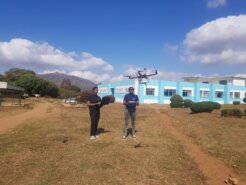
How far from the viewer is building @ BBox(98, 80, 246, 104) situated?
57.7 m

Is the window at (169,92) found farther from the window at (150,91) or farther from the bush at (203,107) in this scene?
the bush at (203,107)

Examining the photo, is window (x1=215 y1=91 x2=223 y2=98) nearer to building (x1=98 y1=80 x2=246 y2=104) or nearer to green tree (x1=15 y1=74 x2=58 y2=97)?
building (x1=98 y1=80 x2=246 y2=104)

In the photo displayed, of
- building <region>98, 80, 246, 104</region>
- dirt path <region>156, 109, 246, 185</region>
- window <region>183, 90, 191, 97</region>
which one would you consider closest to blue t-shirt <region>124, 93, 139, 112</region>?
dirt path <region>156, 109, 246, 185</region>

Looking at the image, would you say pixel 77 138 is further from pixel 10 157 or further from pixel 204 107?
pixel 204 107

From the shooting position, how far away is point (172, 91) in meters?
60.7

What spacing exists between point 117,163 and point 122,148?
2146mm

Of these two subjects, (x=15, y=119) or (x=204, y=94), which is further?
(x=204, y=94)

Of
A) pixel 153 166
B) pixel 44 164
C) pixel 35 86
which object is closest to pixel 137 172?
pixel 153 166

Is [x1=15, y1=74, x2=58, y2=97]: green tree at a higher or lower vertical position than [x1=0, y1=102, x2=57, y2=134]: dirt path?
higher

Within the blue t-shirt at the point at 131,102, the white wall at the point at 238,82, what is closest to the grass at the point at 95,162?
the blue t-shirt at the point at 131,102

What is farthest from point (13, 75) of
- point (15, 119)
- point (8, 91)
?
point (15, 119)

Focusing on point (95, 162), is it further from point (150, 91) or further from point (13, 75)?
point (13, 75)

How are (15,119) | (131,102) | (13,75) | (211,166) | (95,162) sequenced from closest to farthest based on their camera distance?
(95,162), (211,166), (131,102), (15,119), (13,75)

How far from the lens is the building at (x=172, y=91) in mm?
57656
